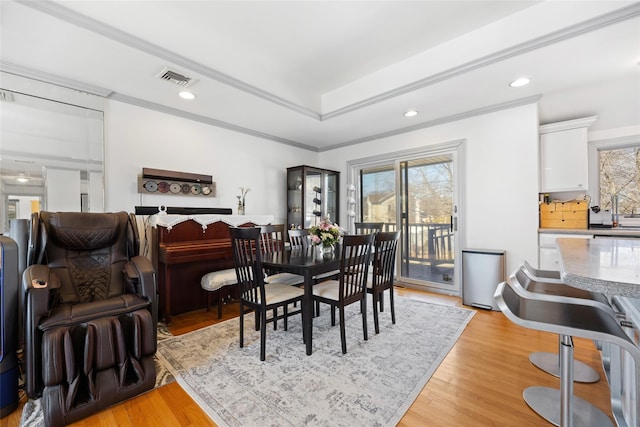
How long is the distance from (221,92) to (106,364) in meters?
2.71

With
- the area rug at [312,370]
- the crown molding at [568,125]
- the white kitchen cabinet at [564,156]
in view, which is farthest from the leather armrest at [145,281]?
the crown molding at [568,125]

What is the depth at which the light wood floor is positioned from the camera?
5.10 feet

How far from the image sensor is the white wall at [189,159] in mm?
3121

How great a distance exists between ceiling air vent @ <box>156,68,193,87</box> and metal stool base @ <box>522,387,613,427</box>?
380 centimetres

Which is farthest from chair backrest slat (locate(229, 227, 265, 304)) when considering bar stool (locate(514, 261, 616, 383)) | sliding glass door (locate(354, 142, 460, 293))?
sliding glass door (locate(354, 142, 460, 293))

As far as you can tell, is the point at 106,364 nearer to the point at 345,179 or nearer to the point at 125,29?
the point at 125,29

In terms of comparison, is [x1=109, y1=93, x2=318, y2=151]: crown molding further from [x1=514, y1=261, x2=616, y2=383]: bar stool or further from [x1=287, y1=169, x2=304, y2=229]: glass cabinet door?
[x1=514, y1=261, x2=616, y2=383]: bar stool

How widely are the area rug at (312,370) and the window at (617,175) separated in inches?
93.0

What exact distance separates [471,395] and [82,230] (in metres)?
3.14

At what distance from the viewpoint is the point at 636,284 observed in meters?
0.78

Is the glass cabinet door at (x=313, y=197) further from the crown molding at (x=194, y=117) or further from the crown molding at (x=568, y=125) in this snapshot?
the crown molding at (x=568, y=125)

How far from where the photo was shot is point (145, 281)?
6.63 ft

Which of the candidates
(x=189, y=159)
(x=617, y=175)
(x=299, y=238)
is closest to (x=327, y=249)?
(x=299, y=238)

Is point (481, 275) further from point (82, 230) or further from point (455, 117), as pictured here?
point (82, 230)
